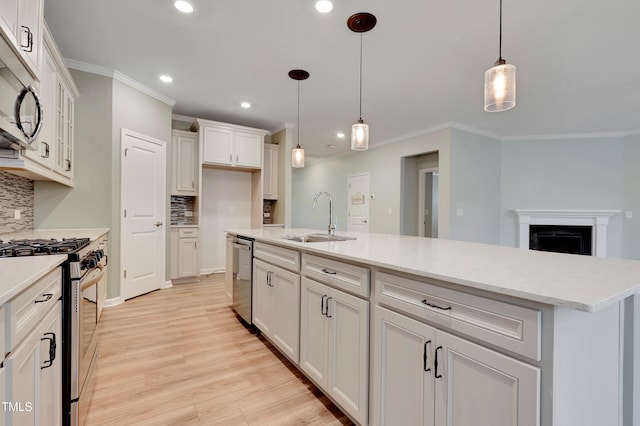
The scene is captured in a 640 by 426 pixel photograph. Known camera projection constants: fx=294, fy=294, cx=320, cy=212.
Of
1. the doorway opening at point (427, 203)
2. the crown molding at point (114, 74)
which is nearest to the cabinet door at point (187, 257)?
the crown molding at point (114, 74)

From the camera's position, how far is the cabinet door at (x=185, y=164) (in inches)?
174

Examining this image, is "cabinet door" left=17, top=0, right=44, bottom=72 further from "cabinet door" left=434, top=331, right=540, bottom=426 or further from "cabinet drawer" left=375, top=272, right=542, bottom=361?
"cabinet door" left=434, top=331, right=540, bottom=426

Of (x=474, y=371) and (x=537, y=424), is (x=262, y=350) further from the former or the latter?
(x=537, y=424)

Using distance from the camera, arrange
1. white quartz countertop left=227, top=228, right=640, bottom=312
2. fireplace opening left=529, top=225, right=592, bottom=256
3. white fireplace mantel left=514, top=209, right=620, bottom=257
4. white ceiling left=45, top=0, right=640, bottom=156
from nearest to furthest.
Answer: white quartz countertop left=227, top=228, right=640, bottom=312 → white ceiling left=45, top=0, right=640, bottom=156 → white fireplace mantel left=514, top=209, right=620, bottom=257 → fireplace opening left=529, top=225, right=592, bottom=256

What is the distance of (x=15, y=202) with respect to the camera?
250 centimetres

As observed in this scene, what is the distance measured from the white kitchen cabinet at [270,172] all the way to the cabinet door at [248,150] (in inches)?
10.8

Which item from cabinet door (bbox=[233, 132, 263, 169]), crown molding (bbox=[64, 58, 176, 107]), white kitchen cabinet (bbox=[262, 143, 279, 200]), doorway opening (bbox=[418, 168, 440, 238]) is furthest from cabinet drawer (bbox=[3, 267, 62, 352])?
doorway opening (bbox=[418, 168, 440, 238])

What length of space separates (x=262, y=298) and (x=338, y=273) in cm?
109

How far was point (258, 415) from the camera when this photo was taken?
1.58 meters

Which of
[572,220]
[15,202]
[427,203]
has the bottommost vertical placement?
[572,220]

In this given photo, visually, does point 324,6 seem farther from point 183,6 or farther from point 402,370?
point 402,370

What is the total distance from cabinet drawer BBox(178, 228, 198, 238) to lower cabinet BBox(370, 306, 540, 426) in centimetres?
382

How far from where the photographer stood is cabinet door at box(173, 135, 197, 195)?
4.43 m

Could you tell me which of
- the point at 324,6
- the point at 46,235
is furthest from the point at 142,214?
the point at 324,6
